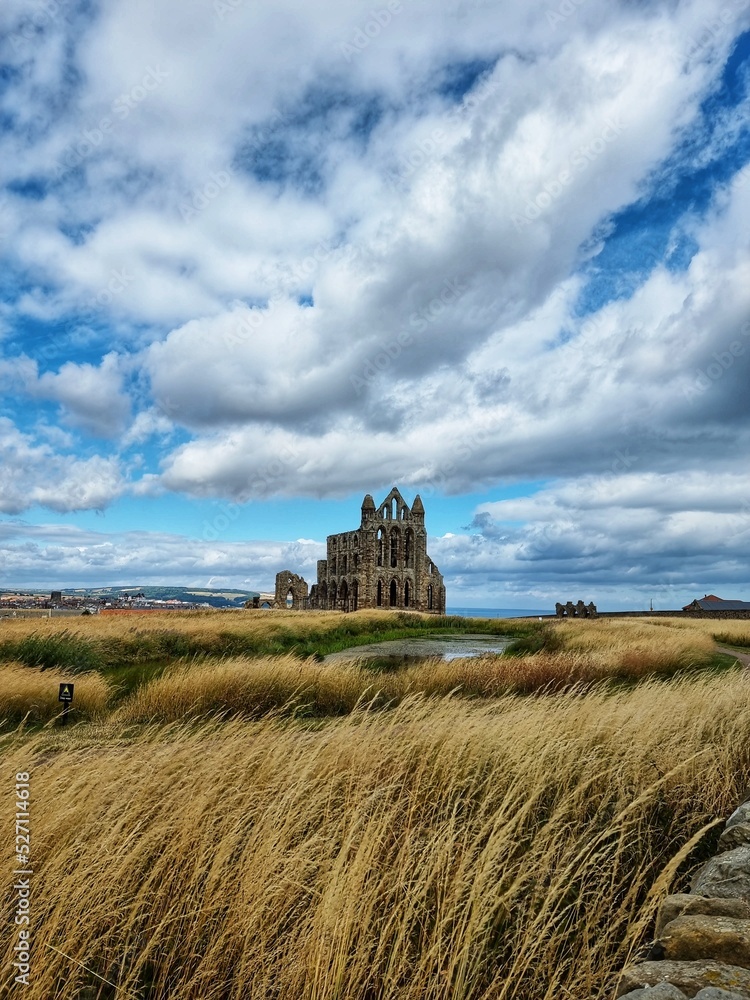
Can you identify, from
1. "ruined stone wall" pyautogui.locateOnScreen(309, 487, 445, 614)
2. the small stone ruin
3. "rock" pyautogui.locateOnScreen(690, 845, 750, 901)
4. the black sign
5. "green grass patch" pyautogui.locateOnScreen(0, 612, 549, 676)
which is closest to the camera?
"rock" pyautogui.locateOnScreen(690, 845, 750, 901)

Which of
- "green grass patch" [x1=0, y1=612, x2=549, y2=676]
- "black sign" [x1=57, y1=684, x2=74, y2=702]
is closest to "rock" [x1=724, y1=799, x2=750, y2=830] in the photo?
"black sign" [x1=57, y1=684, x2=74, y2=702]

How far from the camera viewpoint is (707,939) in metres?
2.86

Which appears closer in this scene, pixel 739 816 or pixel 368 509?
pixel 739 816

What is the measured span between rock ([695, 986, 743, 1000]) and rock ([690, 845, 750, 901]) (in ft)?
3.92

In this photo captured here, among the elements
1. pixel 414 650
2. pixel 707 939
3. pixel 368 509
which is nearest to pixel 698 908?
pixel 707 939

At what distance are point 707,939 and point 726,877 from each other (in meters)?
0.89

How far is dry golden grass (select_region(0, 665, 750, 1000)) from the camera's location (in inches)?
120

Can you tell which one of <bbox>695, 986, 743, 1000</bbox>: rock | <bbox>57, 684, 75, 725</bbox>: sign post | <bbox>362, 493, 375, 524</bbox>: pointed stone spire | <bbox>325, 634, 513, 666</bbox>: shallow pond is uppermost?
<bbox>362, 493, 375, 524</bbox>: pointed stone spire

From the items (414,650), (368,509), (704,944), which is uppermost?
(368,509)

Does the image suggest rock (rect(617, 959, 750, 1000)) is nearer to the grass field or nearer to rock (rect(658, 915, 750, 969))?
rock (rect(658, 915, 750, 969))

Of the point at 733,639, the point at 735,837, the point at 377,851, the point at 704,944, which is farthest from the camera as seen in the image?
the point at 733,639

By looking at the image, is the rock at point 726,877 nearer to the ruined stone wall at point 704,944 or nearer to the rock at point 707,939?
the ruined stone wall at point 704,944

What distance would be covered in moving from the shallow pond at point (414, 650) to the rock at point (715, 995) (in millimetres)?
15612

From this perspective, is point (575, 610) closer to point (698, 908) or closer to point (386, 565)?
point (386, 565)
